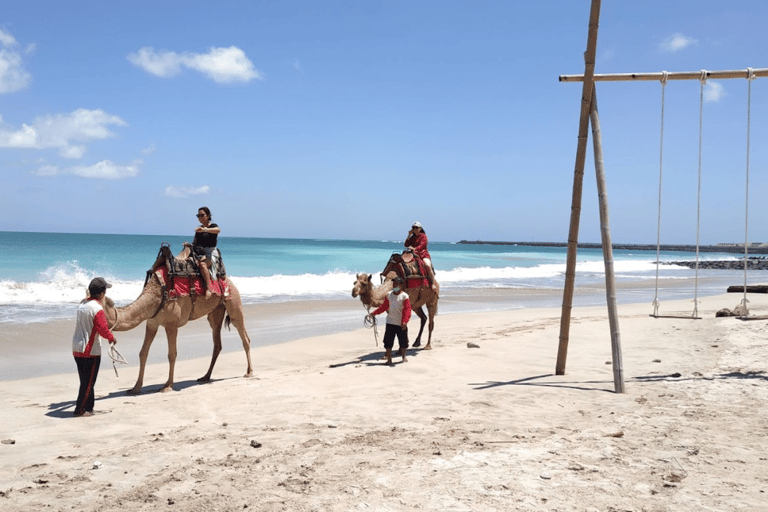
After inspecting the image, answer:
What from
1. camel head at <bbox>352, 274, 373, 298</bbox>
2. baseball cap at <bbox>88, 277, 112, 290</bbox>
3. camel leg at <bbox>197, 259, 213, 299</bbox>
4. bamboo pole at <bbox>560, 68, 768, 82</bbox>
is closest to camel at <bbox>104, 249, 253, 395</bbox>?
camel leg at <bbox>197, 259, 213, 299</bbox>

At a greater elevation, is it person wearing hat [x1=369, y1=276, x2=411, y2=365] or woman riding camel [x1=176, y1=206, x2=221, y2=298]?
woman riding camel [x1=176, y1=206, x2=221, y2=298]

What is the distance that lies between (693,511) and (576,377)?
482cm

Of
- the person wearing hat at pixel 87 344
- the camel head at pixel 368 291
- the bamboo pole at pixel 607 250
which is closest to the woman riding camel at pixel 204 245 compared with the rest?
the person wearing hat at pixel 87 344

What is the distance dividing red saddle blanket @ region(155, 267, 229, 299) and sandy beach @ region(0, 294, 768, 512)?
1.45 meters

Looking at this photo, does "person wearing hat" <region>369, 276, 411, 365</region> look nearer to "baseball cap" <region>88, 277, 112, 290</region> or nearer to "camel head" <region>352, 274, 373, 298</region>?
"camel head" <region>352, 274, 373, 298</region>

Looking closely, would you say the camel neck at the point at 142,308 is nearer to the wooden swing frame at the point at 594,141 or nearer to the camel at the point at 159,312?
the camel at the point at 159,312

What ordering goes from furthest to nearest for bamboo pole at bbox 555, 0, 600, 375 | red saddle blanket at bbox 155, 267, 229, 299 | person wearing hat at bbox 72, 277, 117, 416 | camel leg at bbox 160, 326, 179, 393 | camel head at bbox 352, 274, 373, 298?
camel head at bbox 352, 274, 373, 298
red saddle blanket at bbox 155, 267, 229, 299
camel leg at bbox 160, 326, 179, 393
bamboo pole at bbox 555, 0, 600, 375
person wearing hat at bbox 72, 277, 117, 416

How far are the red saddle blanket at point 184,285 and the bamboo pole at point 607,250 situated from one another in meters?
5.99

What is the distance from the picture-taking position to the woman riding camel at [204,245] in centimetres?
938

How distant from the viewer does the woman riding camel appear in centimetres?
938

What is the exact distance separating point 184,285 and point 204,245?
0.83 metres

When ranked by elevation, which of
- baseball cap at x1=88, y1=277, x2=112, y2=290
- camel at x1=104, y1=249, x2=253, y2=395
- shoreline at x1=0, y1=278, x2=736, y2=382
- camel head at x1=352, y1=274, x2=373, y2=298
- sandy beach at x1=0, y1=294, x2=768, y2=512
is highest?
baseball cap at x1=88, y1=277, x2=112, y2=290

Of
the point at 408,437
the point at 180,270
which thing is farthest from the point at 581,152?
the point at 180,270

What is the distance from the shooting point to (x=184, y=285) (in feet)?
29.9
